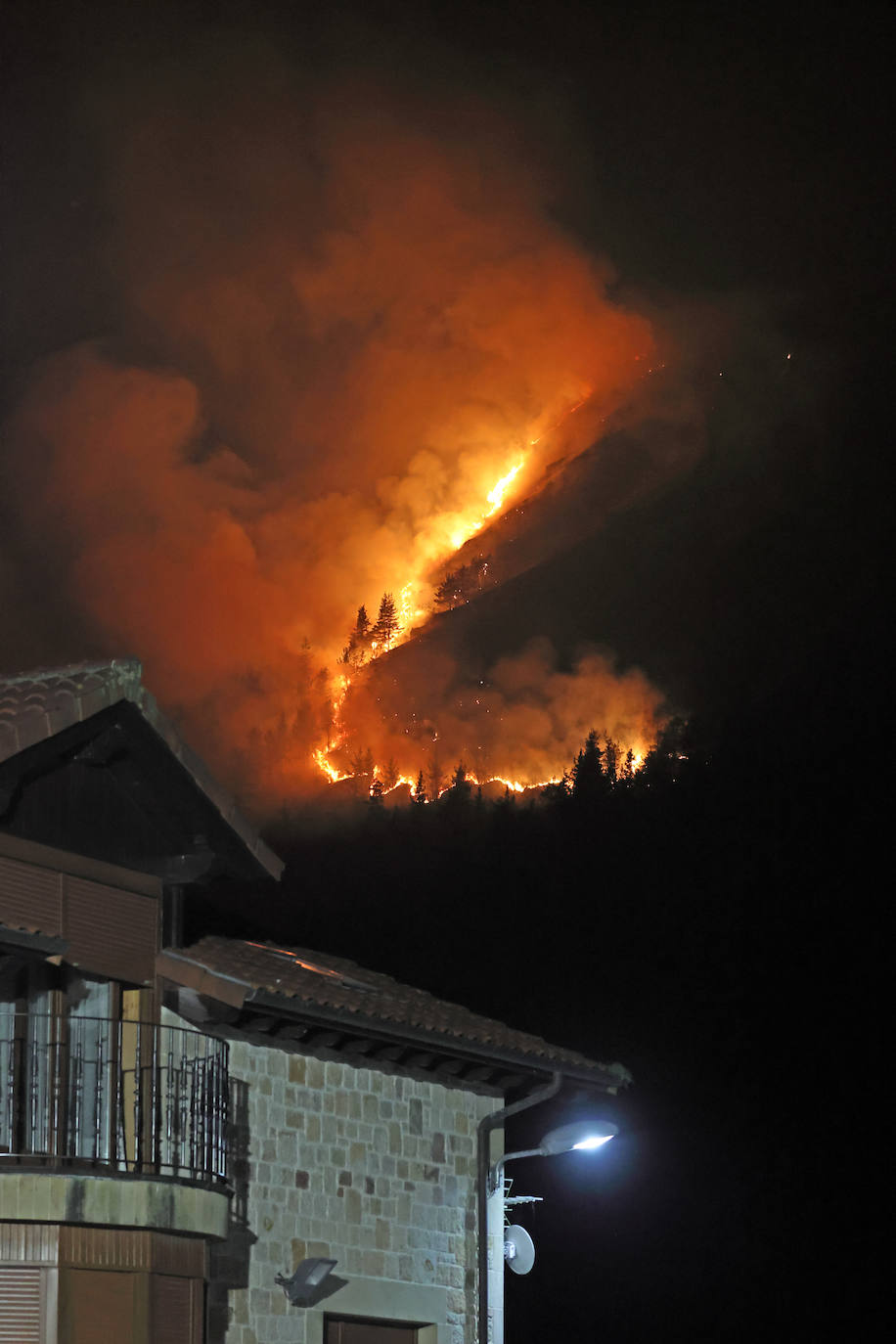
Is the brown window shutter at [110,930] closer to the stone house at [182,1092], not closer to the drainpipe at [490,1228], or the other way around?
the stone house at [182,1092]

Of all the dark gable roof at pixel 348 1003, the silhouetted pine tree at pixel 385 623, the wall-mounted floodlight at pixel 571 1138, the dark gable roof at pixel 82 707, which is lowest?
the wall-mounted floodlight at pixel 571 1138

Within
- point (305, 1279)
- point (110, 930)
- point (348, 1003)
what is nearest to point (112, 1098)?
point (110, 930)

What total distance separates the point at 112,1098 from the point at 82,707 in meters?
3.24

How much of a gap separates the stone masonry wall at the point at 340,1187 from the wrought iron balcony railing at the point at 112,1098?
92 centimetres

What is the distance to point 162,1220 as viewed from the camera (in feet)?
51.8

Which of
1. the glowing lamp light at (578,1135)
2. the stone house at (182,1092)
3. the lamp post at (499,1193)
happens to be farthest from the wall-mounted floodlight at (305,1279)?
the glowing lamp light at (578,1135)

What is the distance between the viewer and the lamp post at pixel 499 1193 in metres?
20.3

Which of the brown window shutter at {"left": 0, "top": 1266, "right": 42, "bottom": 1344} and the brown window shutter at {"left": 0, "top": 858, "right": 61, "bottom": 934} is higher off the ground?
the brown window shutter at {"left": 0, "top": 858, "right": 61, "bottom": 934}

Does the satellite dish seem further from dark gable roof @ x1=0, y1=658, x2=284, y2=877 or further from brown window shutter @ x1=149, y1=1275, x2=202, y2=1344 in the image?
dark gable roof @ x1=0, y1=658, x2=284, y2=877

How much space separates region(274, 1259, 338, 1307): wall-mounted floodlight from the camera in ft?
57.8

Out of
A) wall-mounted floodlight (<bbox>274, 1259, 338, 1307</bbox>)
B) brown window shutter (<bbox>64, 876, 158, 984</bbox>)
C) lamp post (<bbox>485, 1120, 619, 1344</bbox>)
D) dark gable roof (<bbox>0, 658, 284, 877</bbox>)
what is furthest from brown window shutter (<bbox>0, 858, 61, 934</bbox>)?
lamp post (<bbox>485, 1120, 619, 1344</bbox>)

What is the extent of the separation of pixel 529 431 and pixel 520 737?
88.8 ft

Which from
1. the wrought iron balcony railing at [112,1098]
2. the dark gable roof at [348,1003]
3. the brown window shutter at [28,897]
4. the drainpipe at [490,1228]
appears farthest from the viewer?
the drainpipe at [490,1228]

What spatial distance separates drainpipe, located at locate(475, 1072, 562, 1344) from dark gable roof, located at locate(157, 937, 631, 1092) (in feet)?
1.39
